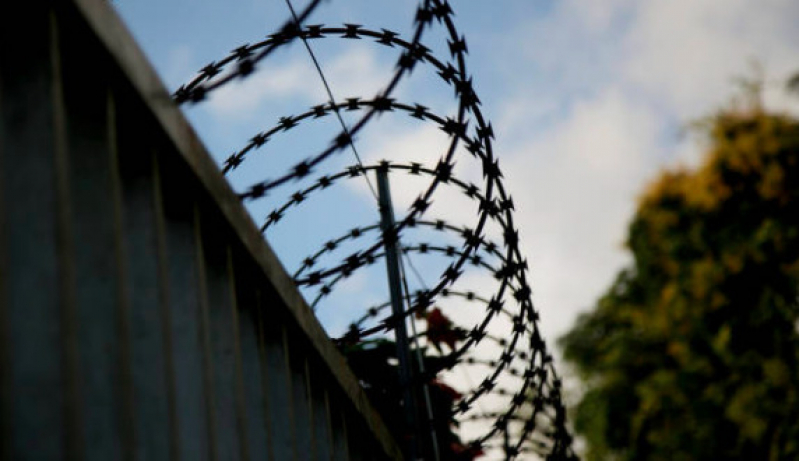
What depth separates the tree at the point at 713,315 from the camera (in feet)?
57.1

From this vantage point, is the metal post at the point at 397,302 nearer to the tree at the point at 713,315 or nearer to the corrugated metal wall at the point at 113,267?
the corrugated metal wall at the point at 113,267

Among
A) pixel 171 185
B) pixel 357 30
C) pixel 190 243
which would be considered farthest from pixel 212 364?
pixel 357 30

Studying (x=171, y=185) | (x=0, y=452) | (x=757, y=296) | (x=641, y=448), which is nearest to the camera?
(x=0, y=452)

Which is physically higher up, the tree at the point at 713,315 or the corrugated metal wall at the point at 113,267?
the tree at the point at 713,315

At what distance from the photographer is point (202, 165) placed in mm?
1802

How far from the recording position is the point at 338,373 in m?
2.55

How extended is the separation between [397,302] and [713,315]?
16.7 m

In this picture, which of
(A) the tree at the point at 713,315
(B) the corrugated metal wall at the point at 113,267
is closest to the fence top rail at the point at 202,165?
(B) the corrugated metal wall at the point at 113,267

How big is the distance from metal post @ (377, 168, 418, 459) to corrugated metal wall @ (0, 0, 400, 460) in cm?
81

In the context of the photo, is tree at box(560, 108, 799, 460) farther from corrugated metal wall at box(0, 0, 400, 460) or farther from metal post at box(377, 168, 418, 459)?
corrugated metal wall at box(0, 0, 400, 460)

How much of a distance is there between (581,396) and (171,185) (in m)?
21.9

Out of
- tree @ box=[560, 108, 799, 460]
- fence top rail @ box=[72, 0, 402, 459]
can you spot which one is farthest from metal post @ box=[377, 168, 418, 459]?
tree @ box=[560, 108, 799, 460]

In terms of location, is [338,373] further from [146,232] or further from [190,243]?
[146,232]

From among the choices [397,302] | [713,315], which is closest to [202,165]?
[397,302]
